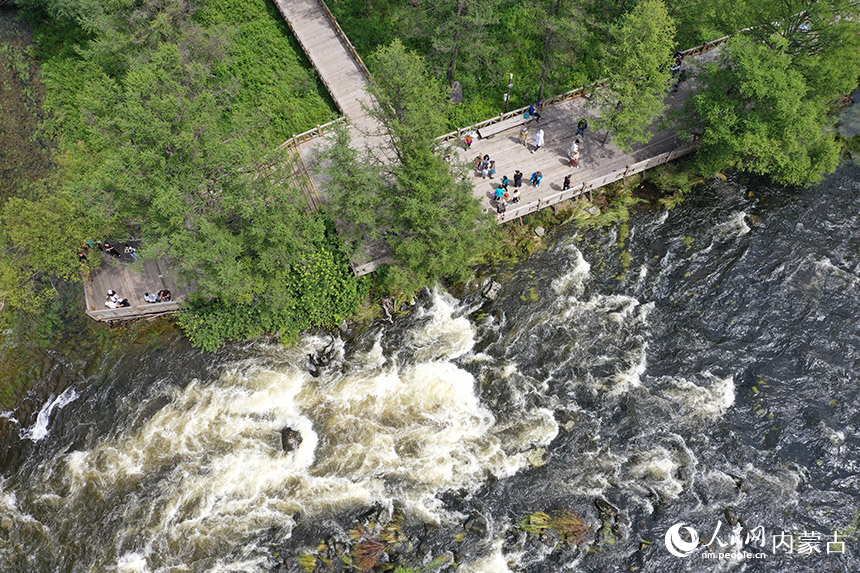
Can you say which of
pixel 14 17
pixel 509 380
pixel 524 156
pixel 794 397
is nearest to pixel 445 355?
pixel 509 380

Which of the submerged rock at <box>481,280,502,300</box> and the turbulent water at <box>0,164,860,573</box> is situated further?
the submerged rock at <box>481,280,502,300</box>

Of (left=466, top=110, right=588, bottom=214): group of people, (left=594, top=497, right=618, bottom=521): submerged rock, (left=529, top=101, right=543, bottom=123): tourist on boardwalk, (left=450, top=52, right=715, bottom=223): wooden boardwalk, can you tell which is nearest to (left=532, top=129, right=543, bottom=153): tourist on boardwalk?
(left=466, top=110, right=588, bottom=214): group of people

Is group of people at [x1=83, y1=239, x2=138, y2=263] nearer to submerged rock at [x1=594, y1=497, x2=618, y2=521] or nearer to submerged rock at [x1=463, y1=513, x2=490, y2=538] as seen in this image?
submerged rock at [x1=463, y1=513, x2=490, y2=538]

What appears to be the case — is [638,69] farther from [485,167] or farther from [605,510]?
[605,510]

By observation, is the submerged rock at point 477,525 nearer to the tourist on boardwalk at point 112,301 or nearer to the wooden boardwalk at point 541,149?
the wooden boardwalk at point 541,149

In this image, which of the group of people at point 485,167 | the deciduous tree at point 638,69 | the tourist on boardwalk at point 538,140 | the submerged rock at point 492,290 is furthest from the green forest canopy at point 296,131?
the group of people at point 485,167

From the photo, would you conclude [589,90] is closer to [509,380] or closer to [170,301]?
[509,380]
